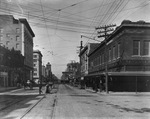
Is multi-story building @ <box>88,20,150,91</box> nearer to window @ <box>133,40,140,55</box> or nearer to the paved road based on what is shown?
window @ <box>133,40,140,55</box>

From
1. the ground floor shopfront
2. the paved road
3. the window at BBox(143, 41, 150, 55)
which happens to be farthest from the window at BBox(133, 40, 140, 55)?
the paved road

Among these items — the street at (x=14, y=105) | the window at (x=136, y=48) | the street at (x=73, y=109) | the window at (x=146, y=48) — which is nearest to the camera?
the street at (x=73, y=109)

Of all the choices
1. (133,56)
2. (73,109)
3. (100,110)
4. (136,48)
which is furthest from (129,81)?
(73,109)

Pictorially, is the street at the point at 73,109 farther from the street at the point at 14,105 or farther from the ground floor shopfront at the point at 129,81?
the ground floor shopfront at the point at 129,81

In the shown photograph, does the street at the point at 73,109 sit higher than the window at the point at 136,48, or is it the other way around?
the window at the point at 136,48

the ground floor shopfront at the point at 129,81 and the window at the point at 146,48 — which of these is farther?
the window at the point at 146,48

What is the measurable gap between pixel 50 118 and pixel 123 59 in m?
23.3

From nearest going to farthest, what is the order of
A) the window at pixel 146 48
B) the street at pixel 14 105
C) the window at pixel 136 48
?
the street at pixel 14 105, the window at pixel 146 48, the window at pixel 136 48

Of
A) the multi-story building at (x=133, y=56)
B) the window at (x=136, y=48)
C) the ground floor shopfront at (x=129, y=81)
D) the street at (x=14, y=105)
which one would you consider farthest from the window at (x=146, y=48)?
the street at (x=14, y=105)

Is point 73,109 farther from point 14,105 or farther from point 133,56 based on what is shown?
point 133,56

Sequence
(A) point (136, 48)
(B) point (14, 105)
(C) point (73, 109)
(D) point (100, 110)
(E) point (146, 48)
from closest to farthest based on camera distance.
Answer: (D) point (100, 110), (C) point (73, 109), (B) point (14, 105), (E) point (146, 48), (A) point (136, 48)

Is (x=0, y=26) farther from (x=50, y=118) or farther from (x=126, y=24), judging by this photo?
(x=50, y=118)

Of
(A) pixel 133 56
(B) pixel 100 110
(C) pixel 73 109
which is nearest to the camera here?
(B) pixel 100 110

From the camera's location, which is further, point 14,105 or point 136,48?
point 136,48
